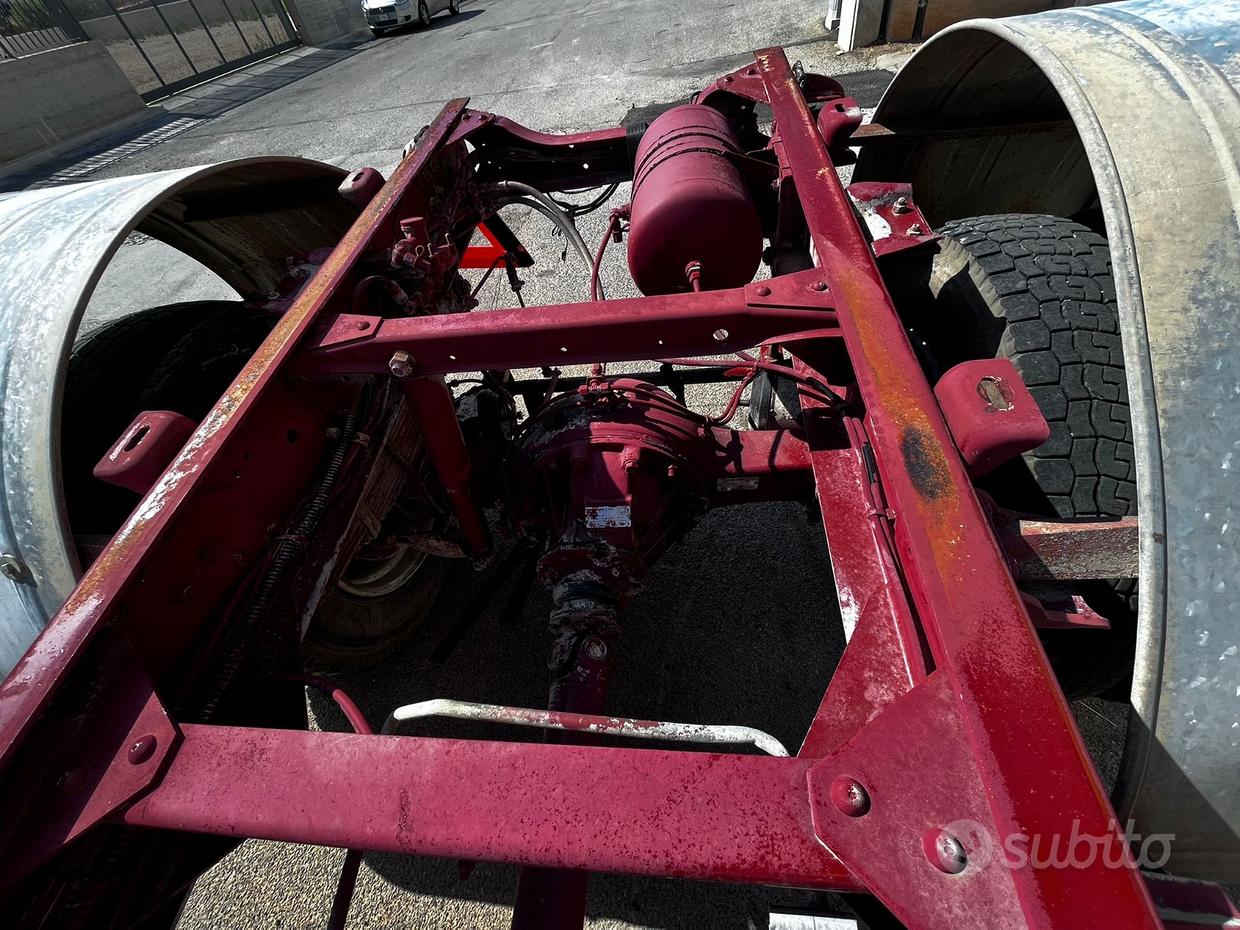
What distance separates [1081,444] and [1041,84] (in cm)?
160

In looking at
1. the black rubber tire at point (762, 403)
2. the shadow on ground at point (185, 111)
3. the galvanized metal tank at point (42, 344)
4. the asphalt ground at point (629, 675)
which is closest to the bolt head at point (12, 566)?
the galvanized metal tank at point (42, 344)

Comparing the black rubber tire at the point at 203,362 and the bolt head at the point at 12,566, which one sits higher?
the bolt head at the point at 12,566

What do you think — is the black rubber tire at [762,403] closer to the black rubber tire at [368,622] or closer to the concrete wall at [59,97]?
the black rubber tire at [368,622]

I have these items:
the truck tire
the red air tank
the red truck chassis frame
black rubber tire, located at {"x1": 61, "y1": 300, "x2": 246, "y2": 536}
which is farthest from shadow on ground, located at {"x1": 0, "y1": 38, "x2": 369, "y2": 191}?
the red truck chassis frame

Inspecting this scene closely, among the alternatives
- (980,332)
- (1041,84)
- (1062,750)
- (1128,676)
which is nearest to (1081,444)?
(980,332)

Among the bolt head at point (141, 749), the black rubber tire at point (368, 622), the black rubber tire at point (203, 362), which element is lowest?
the black rubber tire at point (368, 622)

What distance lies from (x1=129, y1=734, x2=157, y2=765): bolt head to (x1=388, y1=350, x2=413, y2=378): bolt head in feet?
2.30

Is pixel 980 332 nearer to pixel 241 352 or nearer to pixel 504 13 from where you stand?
pixel 241 352

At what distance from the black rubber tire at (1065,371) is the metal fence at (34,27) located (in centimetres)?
1446

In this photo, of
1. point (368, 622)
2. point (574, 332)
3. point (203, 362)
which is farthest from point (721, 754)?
point (203, 362)

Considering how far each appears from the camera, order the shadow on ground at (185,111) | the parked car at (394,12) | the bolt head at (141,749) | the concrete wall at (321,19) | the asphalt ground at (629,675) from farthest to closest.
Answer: the concrete wall at (321,19)
the parked car at (394,12)
the shadow on ground at (185,111)
the asphalt ground at (629,675)
the bolt head at (141,749)

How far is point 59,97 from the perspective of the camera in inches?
377

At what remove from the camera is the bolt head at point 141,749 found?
0.71 metres

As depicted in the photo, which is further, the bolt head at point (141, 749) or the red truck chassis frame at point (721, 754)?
the bolt head at point (141, 749)
